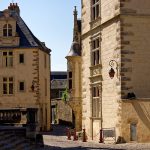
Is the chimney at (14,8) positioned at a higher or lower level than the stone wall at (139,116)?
higher

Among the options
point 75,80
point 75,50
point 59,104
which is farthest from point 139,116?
point 59,104

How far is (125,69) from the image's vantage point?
88.0ft

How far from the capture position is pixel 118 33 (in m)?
27.2

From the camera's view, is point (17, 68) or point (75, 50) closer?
point (75, 50)

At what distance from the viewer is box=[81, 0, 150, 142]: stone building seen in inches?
1026

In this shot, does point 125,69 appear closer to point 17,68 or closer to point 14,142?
point 14,142

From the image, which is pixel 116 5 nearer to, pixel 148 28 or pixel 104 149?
pixel 148 28

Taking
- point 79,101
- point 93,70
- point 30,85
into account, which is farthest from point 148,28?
point 30,85

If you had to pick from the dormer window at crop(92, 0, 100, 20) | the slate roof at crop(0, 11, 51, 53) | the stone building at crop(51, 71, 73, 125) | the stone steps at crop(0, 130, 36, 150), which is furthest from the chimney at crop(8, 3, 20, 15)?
the stone steps at crop(0, 130, 36, 150)

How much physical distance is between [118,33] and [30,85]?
20613 mm

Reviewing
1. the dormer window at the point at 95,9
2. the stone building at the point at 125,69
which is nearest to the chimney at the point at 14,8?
the dormer window at the point at 95,9

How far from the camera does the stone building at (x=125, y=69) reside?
26.1 meters

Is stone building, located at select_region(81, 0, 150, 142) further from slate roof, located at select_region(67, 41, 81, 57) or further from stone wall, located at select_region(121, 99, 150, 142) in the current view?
slate roof, located at select_region(67, 41, 81, 57)

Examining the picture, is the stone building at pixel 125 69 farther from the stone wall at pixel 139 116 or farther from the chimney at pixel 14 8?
the chimney at pixel 14 8
